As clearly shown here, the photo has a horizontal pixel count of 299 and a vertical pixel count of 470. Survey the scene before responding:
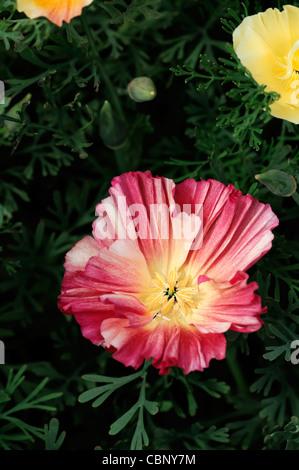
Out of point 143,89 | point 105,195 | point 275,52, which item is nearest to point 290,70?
point 275,52

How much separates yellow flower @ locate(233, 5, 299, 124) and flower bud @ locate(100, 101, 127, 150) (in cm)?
17

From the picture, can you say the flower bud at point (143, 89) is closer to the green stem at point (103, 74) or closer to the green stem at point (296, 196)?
the green stem at point (103, 74)

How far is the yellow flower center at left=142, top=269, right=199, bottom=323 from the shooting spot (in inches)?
25.3

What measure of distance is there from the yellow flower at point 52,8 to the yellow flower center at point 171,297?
0.90ft

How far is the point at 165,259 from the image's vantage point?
663mm

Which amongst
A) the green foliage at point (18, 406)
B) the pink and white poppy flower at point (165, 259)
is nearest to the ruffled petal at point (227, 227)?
the pink and white poppy flower at point (165, 259)

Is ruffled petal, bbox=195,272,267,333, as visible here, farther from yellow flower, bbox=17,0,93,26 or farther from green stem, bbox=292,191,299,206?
yellow flower, bbox=17,0,93,26

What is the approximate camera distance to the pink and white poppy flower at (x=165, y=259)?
0.57 meters

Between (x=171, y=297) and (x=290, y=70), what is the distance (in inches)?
10.4
